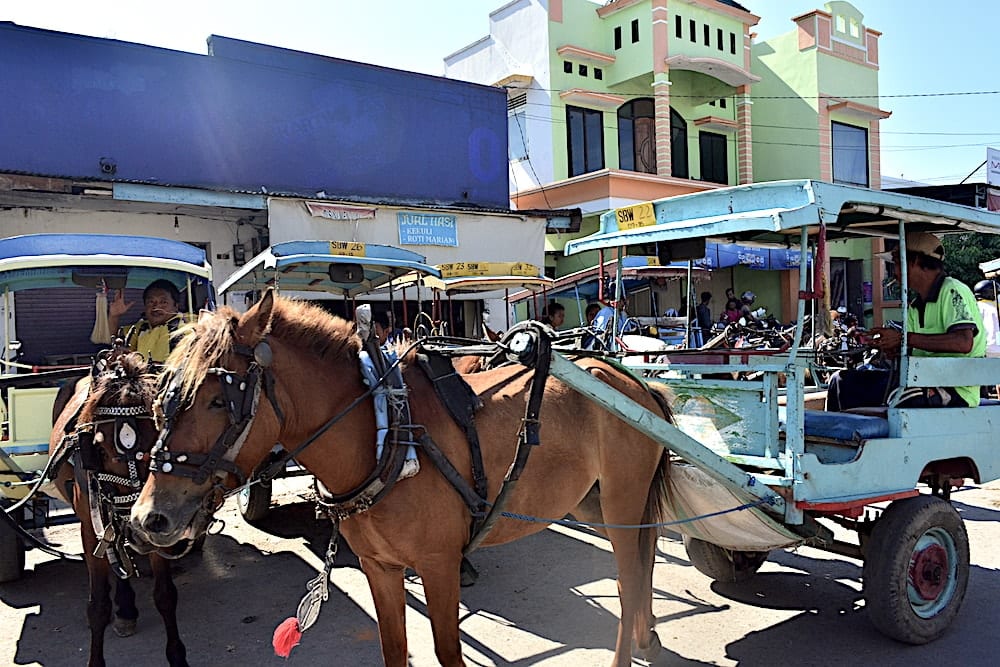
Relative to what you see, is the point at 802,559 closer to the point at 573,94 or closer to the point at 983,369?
the point at 983,369

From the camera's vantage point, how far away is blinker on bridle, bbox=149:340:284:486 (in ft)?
7.86

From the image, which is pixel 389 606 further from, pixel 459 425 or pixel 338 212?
pixel 338 212

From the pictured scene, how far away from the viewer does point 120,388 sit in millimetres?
3875

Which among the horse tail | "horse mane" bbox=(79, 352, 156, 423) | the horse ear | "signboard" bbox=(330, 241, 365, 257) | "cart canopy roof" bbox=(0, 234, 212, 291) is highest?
"signboard" bbox=(330, 241, 365, 257)

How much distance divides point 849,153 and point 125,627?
2137 cm

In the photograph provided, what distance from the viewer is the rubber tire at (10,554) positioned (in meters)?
5.17

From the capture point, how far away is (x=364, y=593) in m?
4.95

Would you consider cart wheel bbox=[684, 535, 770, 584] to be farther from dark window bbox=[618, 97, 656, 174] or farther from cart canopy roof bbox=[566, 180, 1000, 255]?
dark window bbox=[618, 97, 656, 174]

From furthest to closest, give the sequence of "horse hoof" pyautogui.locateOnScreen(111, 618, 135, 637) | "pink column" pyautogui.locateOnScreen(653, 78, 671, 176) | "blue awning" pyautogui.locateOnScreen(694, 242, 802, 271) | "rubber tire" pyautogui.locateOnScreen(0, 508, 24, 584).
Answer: "pink column" pyautogui.locateOnScreen(653, 78, 671, 176) < "blue awning" pyautogui.locateOnScreen(694, 242, 802, 271) < "rubber tire" pyautogui.locateOnScreen(0, 508, 24, 584) < "horse hoof" pyautogui.locateOnScreen(111, 618, 135, 637)

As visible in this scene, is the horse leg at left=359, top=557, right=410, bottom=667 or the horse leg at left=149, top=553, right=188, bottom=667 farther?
the horse leg at left=149, top=553, right=188, bottom=667

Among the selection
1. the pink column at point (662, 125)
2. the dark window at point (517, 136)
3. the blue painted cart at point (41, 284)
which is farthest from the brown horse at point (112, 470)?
the pink column at point (662, 125)

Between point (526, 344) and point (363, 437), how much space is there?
731 millimetres

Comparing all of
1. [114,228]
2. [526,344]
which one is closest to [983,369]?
[526,344]

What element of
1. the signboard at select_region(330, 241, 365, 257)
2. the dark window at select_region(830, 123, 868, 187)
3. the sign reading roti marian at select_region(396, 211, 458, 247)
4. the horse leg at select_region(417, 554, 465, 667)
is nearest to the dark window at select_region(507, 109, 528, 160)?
the sign reading roti marian at select_region(396, 211, 458, 247)
